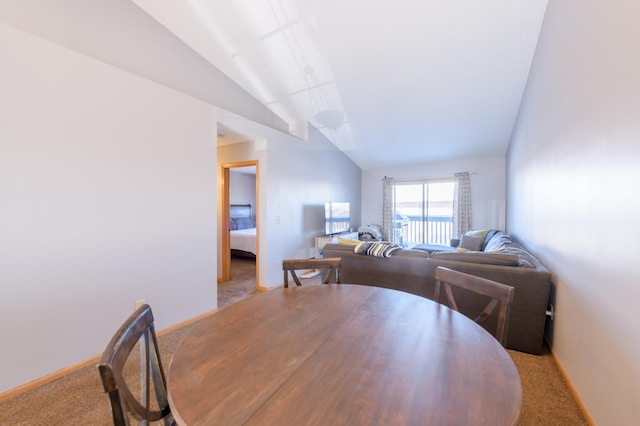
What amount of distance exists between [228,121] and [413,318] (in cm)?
308

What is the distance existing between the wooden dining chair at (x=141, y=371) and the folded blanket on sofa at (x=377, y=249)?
2.11 meters

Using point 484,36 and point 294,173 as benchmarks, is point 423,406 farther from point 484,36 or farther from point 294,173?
point 294,173

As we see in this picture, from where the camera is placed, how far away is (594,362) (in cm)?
146

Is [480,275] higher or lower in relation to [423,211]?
lower

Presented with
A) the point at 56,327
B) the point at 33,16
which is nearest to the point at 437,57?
the point at 33,16

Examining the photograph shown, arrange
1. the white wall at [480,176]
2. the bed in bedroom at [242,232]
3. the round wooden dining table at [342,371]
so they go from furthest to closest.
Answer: the white wall at [480,176] → the bed in bedroom at [242,232] → the round wooden dining table at [342,371]

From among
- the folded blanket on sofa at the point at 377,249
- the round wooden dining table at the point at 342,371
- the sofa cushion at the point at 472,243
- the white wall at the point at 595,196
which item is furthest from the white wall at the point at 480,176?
the round wooden dining table at the point at 342,371

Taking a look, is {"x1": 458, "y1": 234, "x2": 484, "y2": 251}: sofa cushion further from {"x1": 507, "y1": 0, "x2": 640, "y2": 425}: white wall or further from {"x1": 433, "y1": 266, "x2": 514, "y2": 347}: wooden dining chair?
{"x1": 433, "y1": 266, "x2": 514, "y2": 347}: wooden dining chair

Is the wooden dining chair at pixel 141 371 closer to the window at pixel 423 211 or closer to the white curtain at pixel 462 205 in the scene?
the window at pixel 423 211

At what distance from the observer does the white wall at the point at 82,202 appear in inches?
71.0

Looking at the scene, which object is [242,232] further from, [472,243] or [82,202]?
[472,243]

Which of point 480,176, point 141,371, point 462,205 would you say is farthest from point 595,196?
point 480,176

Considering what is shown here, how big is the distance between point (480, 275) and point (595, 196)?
3.48 feet

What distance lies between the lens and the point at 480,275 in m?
2.32
